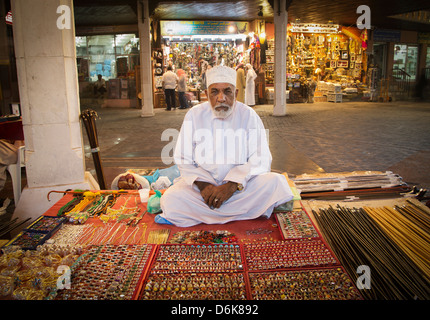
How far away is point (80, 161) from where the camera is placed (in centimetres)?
371

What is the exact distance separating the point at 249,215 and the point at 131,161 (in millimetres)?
3291

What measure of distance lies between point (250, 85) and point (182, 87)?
2.60 metres

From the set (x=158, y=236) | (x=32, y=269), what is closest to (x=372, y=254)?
(x=158, y=236)

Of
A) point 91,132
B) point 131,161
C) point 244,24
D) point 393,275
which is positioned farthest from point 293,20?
point 393,275

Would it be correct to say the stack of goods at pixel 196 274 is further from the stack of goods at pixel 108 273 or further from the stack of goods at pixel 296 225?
the stack of goods at pixel 296 225

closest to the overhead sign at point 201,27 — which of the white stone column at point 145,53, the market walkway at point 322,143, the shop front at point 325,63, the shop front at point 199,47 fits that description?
the shop front at point 199,47

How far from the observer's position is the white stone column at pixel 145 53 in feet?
37.4

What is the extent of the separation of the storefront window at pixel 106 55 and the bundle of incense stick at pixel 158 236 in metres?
14.2

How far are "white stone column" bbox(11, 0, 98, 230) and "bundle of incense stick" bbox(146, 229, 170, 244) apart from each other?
53.3 inches

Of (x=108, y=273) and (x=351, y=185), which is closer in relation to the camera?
(x=108, y=273)

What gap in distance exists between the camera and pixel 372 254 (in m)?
2.23

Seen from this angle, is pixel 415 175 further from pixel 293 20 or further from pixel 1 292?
pixel 293 20

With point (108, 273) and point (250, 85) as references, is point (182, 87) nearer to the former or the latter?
point (250, 85)

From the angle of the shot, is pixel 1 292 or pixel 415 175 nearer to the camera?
pixel 1 292
